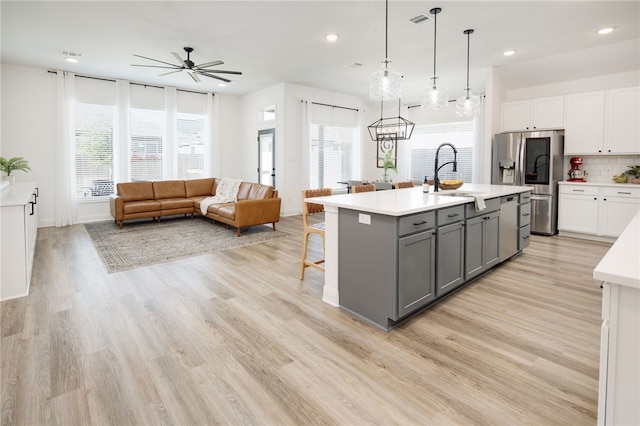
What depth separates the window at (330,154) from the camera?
8.54 meters

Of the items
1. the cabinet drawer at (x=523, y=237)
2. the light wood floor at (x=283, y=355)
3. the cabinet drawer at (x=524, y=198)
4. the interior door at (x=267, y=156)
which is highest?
the interior door at (x=267, y=156)

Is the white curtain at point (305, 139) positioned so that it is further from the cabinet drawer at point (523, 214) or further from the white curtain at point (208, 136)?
the cabinet drawer at point (523, 214)

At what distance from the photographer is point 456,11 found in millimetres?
4000

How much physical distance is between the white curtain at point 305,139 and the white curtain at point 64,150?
4.70 m

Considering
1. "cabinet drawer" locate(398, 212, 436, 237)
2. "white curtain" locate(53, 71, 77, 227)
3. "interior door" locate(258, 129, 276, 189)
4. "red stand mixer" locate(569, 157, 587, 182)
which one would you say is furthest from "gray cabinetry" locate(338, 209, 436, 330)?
"white curtain" locate(53, 71, 77, 227)

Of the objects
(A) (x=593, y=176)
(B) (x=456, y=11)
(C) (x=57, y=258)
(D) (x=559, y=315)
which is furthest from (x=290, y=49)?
(A) (x=593, y=176)

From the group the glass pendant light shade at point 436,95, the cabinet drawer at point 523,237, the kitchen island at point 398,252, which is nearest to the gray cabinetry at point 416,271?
the kitchen island at point 398,252

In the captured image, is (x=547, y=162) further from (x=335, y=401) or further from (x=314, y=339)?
(x=335, y=401)

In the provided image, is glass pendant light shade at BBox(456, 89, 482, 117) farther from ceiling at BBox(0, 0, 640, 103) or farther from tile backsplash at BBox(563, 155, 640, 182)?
tile backsplash at BBox(563, 155, 640, 182)

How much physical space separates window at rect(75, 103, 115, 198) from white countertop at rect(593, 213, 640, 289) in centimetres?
841

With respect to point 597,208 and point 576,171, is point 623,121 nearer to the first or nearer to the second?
point 576,171

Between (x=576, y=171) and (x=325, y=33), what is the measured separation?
4897mm

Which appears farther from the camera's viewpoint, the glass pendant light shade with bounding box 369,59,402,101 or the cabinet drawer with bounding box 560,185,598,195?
the cabinet drawer with bounding box 560,185,598,195

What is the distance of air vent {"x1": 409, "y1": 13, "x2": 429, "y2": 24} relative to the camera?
4139 millimetres
